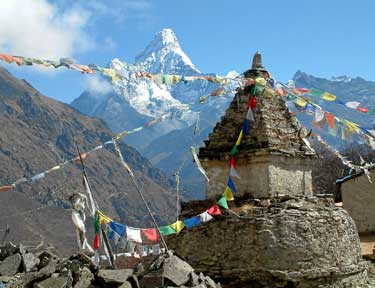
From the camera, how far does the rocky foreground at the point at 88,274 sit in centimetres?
924

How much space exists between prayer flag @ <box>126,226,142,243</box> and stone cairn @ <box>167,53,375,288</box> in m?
2.20

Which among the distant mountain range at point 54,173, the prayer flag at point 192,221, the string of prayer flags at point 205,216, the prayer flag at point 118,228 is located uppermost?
the distant mountain range at point 54,173

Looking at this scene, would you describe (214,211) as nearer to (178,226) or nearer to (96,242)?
(178,226)

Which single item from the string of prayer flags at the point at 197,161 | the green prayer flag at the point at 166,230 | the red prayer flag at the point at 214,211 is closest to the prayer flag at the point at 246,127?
the string of prayer flags at the point at 197,161

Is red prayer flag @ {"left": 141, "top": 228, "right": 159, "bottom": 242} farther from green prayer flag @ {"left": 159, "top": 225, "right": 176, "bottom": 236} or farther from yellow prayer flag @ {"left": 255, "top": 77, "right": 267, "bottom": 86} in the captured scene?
yellow prayer flag @ {"left": 255, "top": 77, "right": 267, "bottom": 86}

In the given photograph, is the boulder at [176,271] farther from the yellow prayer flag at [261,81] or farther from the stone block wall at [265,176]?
the yellow prayer flag at [261,81]

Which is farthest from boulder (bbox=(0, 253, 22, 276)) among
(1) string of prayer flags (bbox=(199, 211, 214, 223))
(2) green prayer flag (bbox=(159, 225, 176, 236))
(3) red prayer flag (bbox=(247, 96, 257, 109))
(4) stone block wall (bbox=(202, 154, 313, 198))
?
(3) red prayer flag (bbox=(247, 96, 257, 109))

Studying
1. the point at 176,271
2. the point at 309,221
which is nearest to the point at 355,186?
the point at 309,221

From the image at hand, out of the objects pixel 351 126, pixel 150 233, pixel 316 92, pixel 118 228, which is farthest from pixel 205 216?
pixel 351 126

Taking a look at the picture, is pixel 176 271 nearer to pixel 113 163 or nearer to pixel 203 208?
pixel 203 208

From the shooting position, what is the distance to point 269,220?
1281 cm

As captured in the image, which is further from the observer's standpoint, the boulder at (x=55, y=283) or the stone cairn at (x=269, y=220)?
the stone cairn at (x=269, y=220)

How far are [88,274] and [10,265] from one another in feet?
5.81

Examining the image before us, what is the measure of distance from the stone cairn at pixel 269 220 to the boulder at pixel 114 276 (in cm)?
399
